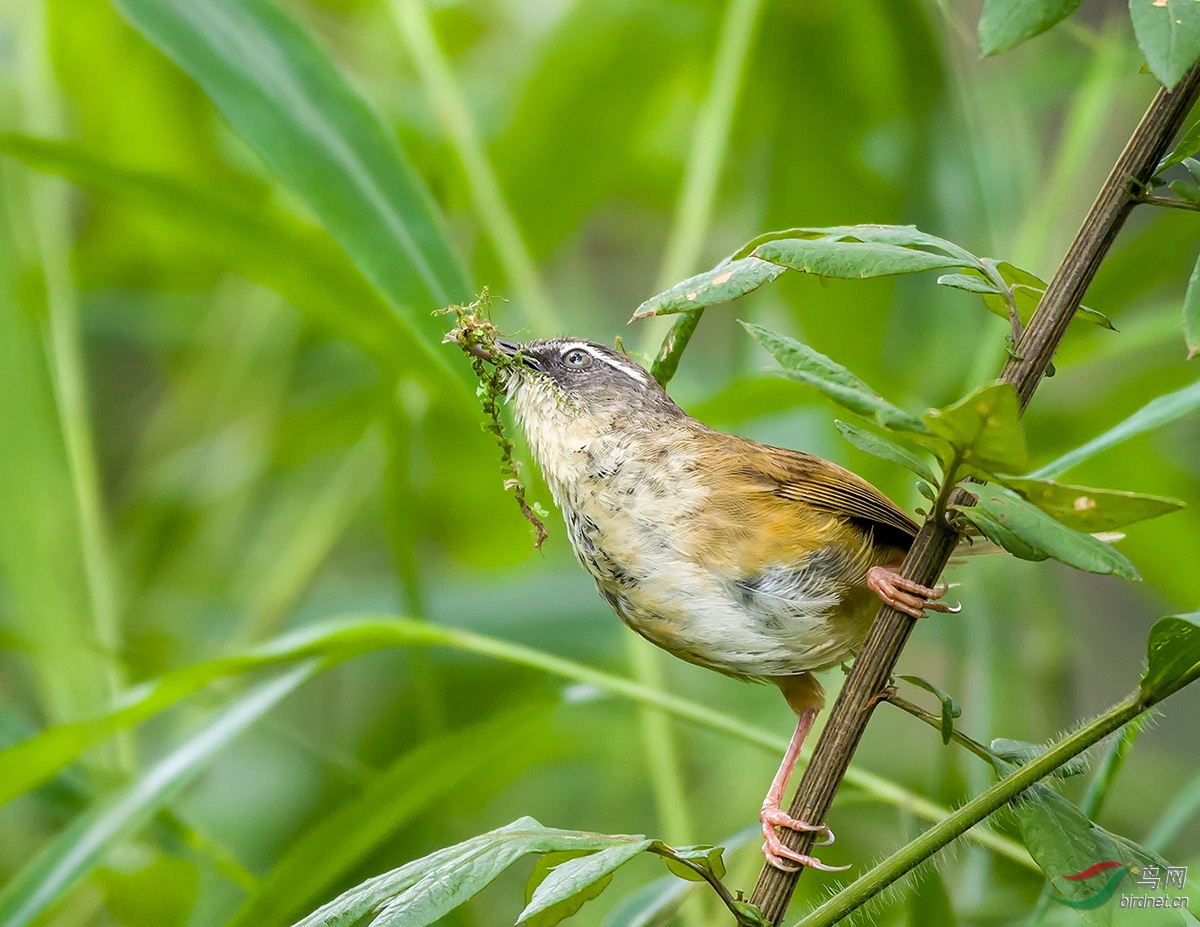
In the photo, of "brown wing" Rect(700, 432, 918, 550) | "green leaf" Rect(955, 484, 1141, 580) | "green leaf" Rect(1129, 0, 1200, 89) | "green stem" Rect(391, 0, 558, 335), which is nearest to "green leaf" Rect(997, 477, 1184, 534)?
"green leaf" Rect(955, 484, 1141, 580)

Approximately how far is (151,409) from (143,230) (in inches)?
38.3

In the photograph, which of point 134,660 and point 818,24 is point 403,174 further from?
point 818,24

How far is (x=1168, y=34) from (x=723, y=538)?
73 cm

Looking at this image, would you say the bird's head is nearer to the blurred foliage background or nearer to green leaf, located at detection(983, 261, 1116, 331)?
the blurred foliage background

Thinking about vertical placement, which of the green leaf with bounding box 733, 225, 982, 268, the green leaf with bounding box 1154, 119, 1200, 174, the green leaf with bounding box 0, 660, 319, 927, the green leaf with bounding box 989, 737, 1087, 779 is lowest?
the green leaf with bounding box 0, 660, 319, 927

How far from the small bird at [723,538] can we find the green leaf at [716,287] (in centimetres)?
45

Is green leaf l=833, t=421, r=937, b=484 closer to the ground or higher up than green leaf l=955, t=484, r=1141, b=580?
higher up

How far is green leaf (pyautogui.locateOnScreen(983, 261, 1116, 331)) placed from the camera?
869 millimetres

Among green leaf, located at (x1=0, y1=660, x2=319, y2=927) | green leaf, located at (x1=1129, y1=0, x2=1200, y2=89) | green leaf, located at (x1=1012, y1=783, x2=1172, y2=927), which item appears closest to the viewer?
green leaf, located at (x1=1129, y1=0, x2=1200, y2=89)

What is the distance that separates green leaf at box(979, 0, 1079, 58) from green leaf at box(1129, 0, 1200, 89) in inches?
1.7

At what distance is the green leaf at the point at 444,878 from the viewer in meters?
0.77

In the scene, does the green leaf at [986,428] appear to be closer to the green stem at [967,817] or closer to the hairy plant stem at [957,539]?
the hairy plant stem at [957,539]

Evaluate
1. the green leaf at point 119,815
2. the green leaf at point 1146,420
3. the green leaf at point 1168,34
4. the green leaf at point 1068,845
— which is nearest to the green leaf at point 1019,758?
the green leaf at point 1068,845

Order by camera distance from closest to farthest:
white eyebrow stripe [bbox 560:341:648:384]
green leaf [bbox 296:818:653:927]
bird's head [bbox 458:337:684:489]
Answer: green leaf [bbox 296:818:653:927] < bird's head [bbox 458:337:684:489] < white eyebrow stripe [bbox 560:341:648:384]
